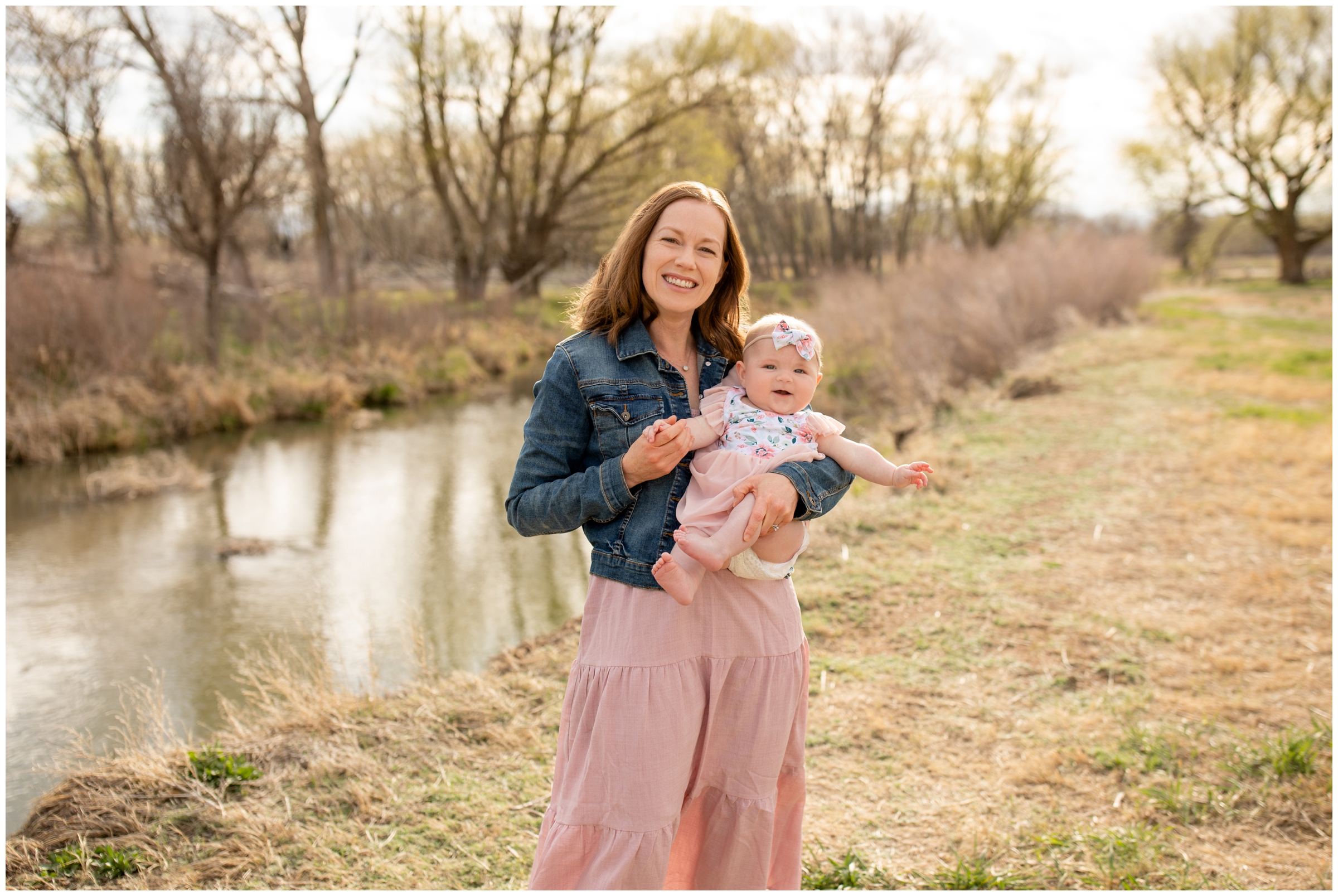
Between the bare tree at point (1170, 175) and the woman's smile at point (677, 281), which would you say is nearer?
the woman's smile at point (677, 281)

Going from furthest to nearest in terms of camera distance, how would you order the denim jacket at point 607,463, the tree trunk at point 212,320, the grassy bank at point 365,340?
the tree trunk at point 212,320
the grassy bank at point 365,340
the denim jacket at point 607,463

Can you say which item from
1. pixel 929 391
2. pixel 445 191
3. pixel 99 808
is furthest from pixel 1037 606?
pixel 445 191

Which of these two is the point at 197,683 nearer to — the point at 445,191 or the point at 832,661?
the point at 832,661

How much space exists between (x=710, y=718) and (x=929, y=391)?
10.5m

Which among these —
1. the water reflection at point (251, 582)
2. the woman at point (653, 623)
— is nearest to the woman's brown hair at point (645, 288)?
the woman at point (653, 623)

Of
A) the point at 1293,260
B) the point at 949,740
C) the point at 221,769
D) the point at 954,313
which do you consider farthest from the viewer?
the point at 1293,260

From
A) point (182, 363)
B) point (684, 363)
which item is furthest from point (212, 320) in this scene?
point (684, 363)

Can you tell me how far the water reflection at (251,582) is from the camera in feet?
17.1

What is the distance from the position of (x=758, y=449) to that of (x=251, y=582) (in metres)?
6.10

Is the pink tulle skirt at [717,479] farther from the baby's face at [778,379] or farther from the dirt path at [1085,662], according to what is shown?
the dirt path at [1085,662]

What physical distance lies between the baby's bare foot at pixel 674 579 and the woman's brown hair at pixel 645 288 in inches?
21.6

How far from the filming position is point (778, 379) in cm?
204

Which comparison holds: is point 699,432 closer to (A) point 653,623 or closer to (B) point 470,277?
(A) point 653,623

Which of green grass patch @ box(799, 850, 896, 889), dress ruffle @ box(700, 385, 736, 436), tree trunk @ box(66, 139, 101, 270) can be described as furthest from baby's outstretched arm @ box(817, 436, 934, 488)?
tree trunk @ box(66, 139, 101, 270)
